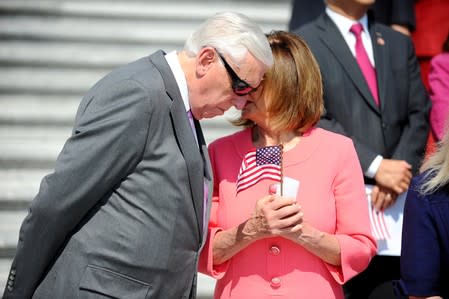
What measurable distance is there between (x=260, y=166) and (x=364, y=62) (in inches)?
52.6

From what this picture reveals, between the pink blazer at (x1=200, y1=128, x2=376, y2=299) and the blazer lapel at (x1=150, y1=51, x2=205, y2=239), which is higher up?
the blazer lapel at (x1=150, y1=51, x2=205, y2=239)

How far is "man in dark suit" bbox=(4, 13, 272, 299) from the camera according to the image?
291 cm

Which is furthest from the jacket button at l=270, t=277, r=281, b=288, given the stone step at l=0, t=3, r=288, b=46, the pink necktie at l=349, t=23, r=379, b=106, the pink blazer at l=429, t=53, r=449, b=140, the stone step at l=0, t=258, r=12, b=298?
the stone step at l=0, t=3, r=288, b=46

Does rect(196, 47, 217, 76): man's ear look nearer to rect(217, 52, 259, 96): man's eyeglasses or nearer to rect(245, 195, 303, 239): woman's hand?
rect(217, 52, 259, 96): man's eyeglasses

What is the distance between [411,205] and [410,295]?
33cm

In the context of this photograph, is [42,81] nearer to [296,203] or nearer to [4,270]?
[4,270]

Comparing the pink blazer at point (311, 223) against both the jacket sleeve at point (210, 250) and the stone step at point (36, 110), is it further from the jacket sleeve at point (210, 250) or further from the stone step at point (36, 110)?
the stone step at point (36, 110)

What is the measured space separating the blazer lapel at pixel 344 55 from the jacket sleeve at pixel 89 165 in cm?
161

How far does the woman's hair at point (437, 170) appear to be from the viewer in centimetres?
317

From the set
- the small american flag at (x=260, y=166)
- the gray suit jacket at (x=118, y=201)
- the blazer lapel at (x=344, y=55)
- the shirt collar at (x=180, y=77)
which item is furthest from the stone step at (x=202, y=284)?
the shirt collar at (x=180, y=77)

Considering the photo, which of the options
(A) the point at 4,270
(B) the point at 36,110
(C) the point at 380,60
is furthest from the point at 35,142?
(C) the point at 380,60

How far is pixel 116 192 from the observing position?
2979 mm

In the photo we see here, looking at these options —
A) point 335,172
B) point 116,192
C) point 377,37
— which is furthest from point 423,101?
point 116,192

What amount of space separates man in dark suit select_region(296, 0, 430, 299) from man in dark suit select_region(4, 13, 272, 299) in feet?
3.69
